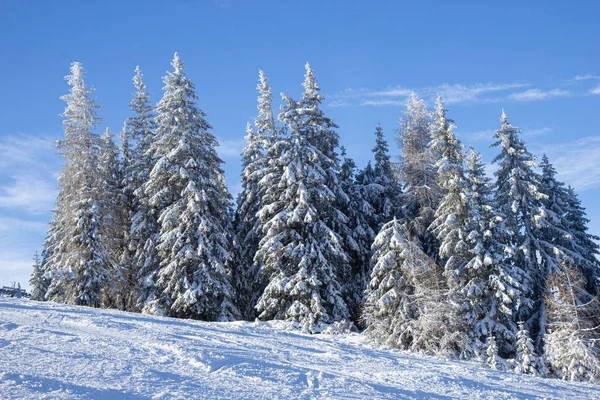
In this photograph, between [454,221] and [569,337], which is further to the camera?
[454,221]

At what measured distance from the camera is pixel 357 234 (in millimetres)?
27875

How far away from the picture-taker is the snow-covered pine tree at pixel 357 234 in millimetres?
26828

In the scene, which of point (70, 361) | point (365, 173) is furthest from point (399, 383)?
point (365, 173)

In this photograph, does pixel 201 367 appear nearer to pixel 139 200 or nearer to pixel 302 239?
pixel 302 239

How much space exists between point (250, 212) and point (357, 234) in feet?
24.3

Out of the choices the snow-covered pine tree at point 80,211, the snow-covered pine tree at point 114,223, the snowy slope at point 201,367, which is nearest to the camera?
the snowy slope at point 201,367

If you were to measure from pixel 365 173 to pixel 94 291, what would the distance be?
731 inches

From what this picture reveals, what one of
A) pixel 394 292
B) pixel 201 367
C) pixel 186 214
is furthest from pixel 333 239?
pixel 201 367

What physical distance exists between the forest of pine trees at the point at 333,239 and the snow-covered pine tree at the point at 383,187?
10 centimetres

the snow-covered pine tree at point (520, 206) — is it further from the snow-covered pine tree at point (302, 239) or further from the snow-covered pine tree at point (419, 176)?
the snow-covered pine tree at point (302, 239)

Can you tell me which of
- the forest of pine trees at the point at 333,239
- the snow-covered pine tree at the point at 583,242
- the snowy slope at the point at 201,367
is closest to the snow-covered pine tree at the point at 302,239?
the forest of pine trees at the point at 333,239

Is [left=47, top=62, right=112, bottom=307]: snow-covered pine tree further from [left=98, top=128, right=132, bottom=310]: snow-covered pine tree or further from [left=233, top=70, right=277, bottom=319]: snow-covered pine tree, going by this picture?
[left=233, top=70, right=277, bottom=319]: snow-covered pine tree

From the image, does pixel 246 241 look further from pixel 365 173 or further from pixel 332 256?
pixel 365 173

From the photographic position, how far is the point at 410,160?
94.8 feet
